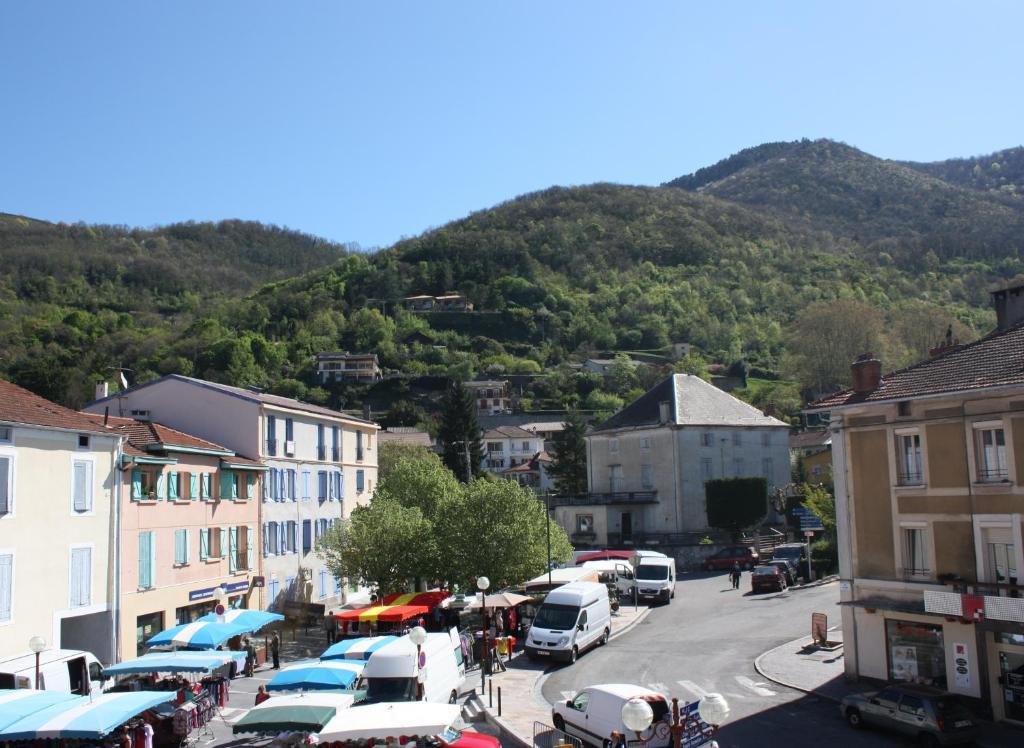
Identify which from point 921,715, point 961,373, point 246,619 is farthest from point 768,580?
point 246,619

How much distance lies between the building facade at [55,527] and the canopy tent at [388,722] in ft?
43.6

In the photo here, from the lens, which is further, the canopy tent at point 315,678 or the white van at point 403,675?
the white van at point 403,675

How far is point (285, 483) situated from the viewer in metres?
42.0

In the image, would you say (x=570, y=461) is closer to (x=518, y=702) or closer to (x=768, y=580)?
(x=768, y=580)

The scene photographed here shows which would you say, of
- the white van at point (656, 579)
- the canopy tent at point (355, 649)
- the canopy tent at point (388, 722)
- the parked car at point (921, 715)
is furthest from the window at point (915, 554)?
the white van at point (656, 579)

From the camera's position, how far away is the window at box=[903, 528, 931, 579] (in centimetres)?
2291

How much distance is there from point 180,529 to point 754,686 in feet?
68.9

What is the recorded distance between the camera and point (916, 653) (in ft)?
74.9

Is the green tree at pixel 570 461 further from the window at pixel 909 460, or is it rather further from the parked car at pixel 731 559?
the window at pixel 909 460

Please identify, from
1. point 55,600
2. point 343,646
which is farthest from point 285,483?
point 343,646

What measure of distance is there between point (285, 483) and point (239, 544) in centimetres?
481

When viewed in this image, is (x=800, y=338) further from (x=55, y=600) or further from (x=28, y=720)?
(x=28, y=720)

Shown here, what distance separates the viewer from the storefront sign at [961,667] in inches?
835

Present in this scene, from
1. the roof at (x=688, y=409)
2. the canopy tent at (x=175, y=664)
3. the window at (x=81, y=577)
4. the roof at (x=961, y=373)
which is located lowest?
the canopy tent at (x=175, y=664)
